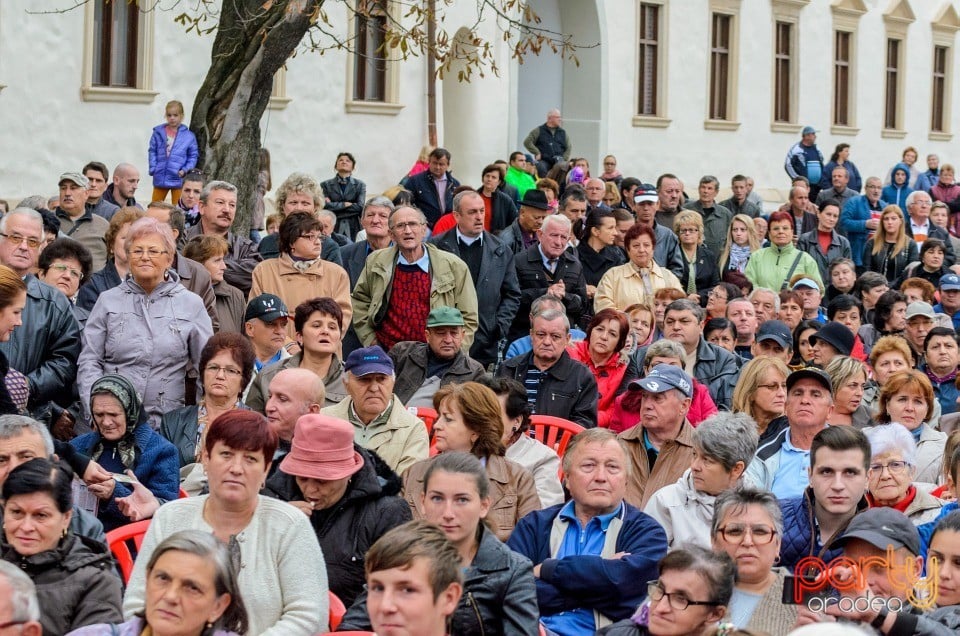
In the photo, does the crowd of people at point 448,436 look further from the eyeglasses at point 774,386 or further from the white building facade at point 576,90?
the white building facade at point 576,90

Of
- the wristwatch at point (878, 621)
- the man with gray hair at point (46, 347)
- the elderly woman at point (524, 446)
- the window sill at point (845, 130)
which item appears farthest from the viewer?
the window sill at point (845, 130)

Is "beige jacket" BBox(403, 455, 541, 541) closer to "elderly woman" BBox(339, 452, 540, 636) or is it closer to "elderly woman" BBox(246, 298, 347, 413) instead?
"elderly woman" BBox(339, 452, 540, 636)

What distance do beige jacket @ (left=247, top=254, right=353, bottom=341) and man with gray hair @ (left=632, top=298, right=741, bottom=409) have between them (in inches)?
73.8

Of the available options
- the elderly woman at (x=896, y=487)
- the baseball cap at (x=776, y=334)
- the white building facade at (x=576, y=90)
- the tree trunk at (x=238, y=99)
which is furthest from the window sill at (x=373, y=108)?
the elderly woman at (x=896, y=487)

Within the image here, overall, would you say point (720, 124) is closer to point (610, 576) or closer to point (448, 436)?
point (448, 436)

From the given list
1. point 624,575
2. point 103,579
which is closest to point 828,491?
point 624,575

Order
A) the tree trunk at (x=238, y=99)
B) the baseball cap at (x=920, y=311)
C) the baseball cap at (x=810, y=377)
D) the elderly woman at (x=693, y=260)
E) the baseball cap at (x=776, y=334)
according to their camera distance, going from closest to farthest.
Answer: the baseball cap at (x=810, y=377) → the baseball cap at (x=776, y=334) → the baseball cap at (x=920, y=311) → the tree trunk at (x=238, y=99) → the elderly woman at (x=693, y=260)

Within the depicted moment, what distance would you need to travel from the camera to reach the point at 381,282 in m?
10.3

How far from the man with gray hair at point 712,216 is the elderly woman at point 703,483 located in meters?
10.6

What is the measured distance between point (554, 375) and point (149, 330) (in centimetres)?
233

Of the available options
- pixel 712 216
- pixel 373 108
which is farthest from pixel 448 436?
pixel 373 108

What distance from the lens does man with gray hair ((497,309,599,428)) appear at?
888 centimetres

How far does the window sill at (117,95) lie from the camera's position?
18062 millimetres

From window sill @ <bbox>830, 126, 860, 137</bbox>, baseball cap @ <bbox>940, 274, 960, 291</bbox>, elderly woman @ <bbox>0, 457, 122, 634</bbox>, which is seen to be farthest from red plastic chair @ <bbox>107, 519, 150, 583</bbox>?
window sill @ <bbox>830, 126, 860, 137</bbox>
